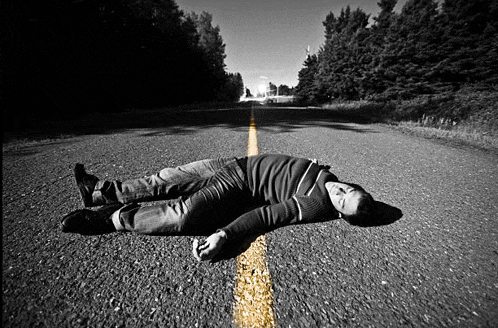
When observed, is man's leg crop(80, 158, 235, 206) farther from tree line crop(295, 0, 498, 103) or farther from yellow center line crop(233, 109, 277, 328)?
tree line crop(295, 0, 498, 103)

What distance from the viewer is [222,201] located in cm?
162

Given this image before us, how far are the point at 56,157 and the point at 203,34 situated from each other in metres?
43.0

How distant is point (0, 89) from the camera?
24.9 ft

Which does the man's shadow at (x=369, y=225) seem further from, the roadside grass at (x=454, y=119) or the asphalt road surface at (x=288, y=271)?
the roadside grass at (x=454, y=119)

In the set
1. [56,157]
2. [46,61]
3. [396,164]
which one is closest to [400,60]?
[396,164]

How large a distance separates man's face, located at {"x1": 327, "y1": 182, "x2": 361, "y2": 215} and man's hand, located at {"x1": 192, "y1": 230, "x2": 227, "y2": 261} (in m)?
0.89

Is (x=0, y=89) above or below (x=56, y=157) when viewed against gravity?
above

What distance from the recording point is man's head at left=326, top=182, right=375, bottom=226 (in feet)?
4.97

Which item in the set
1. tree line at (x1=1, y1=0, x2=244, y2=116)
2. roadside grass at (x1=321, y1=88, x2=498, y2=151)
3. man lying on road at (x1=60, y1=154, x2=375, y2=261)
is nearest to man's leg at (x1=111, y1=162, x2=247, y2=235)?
man lying on road at (x1=60, y1=154, x2=375, y2=261)

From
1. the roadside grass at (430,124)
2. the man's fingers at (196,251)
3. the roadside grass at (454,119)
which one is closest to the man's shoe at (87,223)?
the man's fingers at (196,251)

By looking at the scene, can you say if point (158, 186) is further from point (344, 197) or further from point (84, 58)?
point (84, 58)

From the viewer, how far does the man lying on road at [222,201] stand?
57.2 inches

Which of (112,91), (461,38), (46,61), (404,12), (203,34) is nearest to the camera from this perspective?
(46,61)

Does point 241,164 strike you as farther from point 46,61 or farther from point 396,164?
point 46,61
